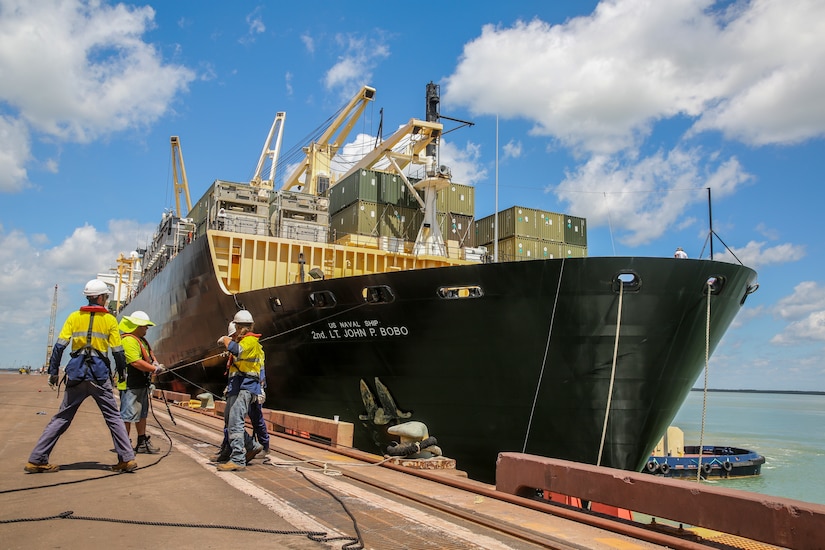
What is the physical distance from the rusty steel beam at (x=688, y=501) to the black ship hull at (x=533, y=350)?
4098 millimetres

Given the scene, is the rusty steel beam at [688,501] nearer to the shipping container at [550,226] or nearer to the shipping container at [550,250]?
the shipping container at [550,250]

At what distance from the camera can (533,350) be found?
10.0m

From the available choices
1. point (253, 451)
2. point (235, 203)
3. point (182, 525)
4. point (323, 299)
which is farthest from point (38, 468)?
point (235, 203)

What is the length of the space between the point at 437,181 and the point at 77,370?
16.3m

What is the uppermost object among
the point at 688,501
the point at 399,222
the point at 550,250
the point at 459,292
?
the point at 399,222

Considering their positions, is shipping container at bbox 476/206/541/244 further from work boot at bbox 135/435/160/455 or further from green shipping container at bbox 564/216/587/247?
work boot at bbox 135/435/160/455

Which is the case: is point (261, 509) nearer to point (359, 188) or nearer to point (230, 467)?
Result: point (230, 467)

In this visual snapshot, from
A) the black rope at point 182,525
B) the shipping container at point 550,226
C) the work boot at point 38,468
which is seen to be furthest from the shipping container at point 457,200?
the black rope at point 182,525

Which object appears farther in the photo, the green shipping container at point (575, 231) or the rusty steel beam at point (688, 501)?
the green shipping container at point (575, 231)

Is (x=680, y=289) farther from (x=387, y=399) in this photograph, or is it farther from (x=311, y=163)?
(x=311, y=163)

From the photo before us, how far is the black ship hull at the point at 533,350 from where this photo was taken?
31.9 feet

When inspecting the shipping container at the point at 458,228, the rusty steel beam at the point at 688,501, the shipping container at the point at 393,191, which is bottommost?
the rusty steel beam at the point at 688,501

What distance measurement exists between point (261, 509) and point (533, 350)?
6076mm

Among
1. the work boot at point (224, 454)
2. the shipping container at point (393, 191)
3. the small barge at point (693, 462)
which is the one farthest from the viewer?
the small barge at point (693, 462)
